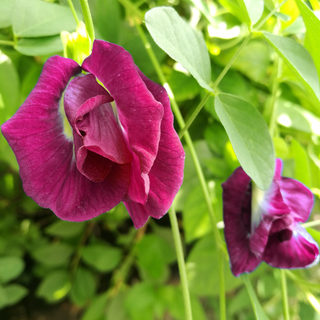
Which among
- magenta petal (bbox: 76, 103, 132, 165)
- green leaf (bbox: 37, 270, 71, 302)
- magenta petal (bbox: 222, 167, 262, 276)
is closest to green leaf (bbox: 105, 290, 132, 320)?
green leaf (bbox: 37, 270, 71, 302)

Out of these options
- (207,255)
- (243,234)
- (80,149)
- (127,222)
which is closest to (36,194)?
(80,149)

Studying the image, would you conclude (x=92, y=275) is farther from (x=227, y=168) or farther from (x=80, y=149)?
(x=80, y=149)

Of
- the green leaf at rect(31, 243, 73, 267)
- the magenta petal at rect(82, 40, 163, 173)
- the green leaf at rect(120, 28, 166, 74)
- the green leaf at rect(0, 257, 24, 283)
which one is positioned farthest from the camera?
the green leaf at rect(31, 243, 73, 267)

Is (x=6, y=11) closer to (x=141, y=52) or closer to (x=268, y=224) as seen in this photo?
(x=141, y=52)

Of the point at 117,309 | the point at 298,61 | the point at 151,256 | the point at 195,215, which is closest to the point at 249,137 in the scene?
the point at 298,61

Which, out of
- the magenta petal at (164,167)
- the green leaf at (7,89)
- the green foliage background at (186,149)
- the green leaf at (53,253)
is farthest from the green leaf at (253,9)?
the green leaf at (53,253)

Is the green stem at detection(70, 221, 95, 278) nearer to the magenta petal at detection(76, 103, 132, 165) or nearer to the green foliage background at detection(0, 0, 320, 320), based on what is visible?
the green foliage background at detection(0, 0, 320, 320)
